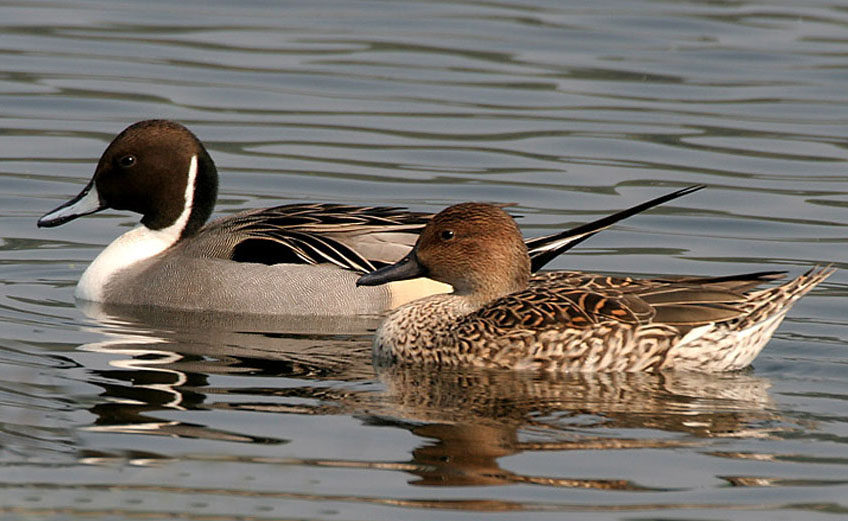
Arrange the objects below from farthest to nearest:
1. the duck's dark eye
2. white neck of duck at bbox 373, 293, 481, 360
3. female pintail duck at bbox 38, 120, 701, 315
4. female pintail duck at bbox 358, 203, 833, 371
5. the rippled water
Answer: the duck's dark eye
female pintail duck at bbox 38, 120, 701, 315
white neck of duck at bbox 373, 293, 481, 360
female pintail duck at bbox 358, 203, 833, 371
the rippled water

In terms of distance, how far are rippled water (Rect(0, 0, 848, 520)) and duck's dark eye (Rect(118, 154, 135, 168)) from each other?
84 cm

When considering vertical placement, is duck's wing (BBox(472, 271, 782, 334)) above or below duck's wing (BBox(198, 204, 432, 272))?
below

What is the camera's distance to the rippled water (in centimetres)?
712

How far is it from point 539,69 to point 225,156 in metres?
3.75

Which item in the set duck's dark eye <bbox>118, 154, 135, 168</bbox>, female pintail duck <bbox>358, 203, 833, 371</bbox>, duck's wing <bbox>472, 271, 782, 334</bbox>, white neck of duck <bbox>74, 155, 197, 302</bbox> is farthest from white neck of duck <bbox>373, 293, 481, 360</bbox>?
duck's dark eye <bbox>118, 154, 135, 168</bbox>

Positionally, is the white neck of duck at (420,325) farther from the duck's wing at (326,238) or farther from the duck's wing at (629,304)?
the duck's wing at (326,238)

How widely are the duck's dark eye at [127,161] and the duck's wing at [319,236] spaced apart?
0.62 meters

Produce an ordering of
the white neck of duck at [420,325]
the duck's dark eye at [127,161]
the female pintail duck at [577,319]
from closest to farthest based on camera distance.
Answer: the female pintail duck at [577,319], the white neck of duck at [420,325], the duck's dark eye at [127,161]

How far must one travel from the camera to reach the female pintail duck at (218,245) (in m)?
10.9

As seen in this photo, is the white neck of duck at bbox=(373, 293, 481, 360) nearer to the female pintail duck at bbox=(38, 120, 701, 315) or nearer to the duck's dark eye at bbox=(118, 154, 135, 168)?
the female pintail duck at bbox=(38, 120, 701, 315)

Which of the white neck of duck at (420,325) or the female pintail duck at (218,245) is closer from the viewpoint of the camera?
the white neck of duck at (420,325)

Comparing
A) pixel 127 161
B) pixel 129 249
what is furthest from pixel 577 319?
pixel 127 161

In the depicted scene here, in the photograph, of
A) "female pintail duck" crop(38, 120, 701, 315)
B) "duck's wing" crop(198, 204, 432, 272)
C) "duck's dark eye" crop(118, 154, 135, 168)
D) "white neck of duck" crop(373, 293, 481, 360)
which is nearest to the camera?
"white neck of duck" crop(373, 293, 481, 360)

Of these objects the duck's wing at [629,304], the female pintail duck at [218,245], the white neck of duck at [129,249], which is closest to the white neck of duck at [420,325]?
the duck's wing at [629,304]
